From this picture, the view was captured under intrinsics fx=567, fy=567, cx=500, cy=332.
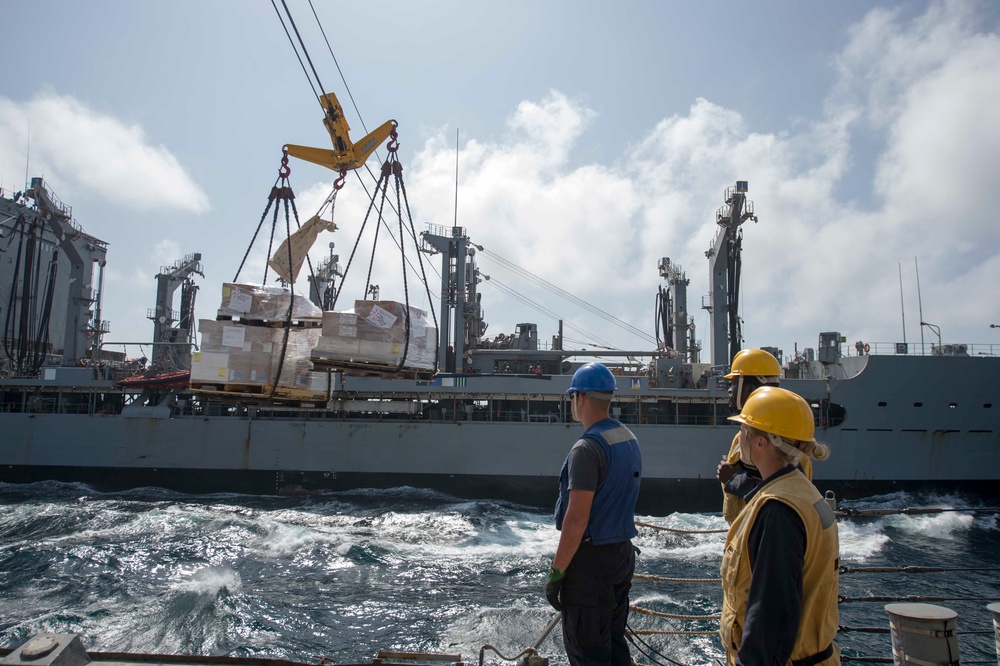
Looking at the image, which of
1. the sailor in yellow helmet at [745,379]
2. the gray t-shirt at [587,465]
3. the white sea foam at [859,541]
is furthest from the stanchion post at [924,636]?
the white sea foam at [859,541]

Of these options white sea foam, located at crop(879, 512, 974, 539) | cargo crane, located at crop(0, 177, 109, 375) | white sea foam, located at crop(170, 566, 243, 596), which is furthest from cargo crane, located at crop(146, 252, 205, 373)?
white sea foam, located at crop(879, 512, 974, 539)

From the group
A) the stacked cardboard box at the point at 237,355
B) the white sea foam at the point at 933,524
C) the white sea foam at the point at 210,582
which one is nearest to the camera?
the stacked cardboard box at the point at 237,355

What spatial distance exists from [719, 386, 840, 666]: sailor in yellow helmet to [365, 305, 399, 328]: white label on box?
4.33 meters

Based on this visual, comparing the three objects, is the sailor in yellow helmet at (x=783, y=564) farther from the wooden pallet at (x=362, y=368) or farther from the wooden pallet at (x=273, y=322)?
the wooden pallet at (x=273, y=322)

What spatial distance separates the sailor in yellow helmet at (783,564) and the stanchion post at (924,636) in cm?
111

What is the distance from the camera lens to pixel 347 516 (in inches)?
524

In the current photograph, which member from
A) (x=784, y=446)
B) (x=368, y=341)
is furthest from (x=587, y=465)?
(x=368, y=341)

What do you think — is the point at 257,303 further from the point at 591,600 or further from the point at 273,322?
the point at 591,600

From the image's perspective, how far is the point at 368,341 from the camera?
562cm

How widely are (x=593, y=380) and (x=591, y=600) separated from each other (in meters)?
0.91

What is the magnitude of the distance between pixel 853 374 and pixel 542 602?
12.5m

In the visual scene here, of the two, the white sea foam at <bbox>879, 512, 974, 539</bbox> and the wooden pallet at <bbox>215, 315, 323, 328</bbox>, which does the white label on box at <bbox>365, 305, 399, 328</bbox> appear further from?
the white sea foam at <bbox>879, 512, 974, 539</bbox>

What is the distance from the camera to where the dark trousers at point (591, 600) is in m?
2.31

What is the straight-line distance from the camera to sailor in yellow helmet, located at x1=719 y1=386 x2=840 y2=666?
5.04 ft
